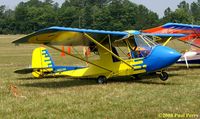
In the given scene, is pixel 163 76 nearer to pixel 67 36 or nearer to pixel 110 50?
pixel 110 50

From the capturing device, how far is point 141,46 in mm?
13344

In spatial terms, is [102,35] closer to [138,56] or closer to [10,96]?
[138,56]

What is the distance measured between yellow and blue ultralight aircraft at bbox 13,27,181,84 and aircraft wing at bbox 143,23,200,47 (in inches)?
175

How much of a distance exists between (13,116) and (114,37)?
6.57 metres

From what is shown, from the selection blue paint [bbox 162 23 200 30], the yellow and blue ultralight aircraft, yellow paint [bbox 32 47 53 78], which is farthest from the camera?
Result: blue paint [bbox 162 23 200 30]

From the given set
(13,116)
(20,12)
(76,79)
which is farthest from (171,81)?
(20,12)

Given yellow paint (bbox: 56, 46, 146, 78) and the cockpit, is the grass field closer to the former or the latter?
yellow paint (bbox: 56, 46, 146, 78)

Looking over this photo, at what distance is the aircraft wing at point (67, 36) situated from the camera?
39.4 feet

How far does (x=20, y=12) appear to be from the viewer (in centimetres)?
14462

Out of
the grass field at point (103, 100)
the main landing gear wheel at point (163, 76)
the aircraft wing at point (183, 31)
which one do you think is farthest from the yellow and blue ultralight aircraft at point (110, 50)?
the aircraft wing at point (183, 31)

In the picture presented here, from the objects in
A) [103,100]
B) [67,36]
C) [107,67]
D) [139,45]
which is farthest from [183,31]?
[103,100]

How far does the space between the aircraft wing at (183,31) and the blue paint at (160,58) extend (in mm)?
5061

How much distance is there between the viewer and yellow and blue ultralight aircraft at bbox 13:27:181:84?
40.8 ft

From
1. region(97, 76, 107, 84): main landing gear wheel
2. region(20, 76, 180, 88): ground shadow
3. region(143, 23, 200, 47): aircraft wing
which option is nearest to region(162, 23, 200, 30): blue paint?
region(143, 23, 200, 47): aircraft wing
